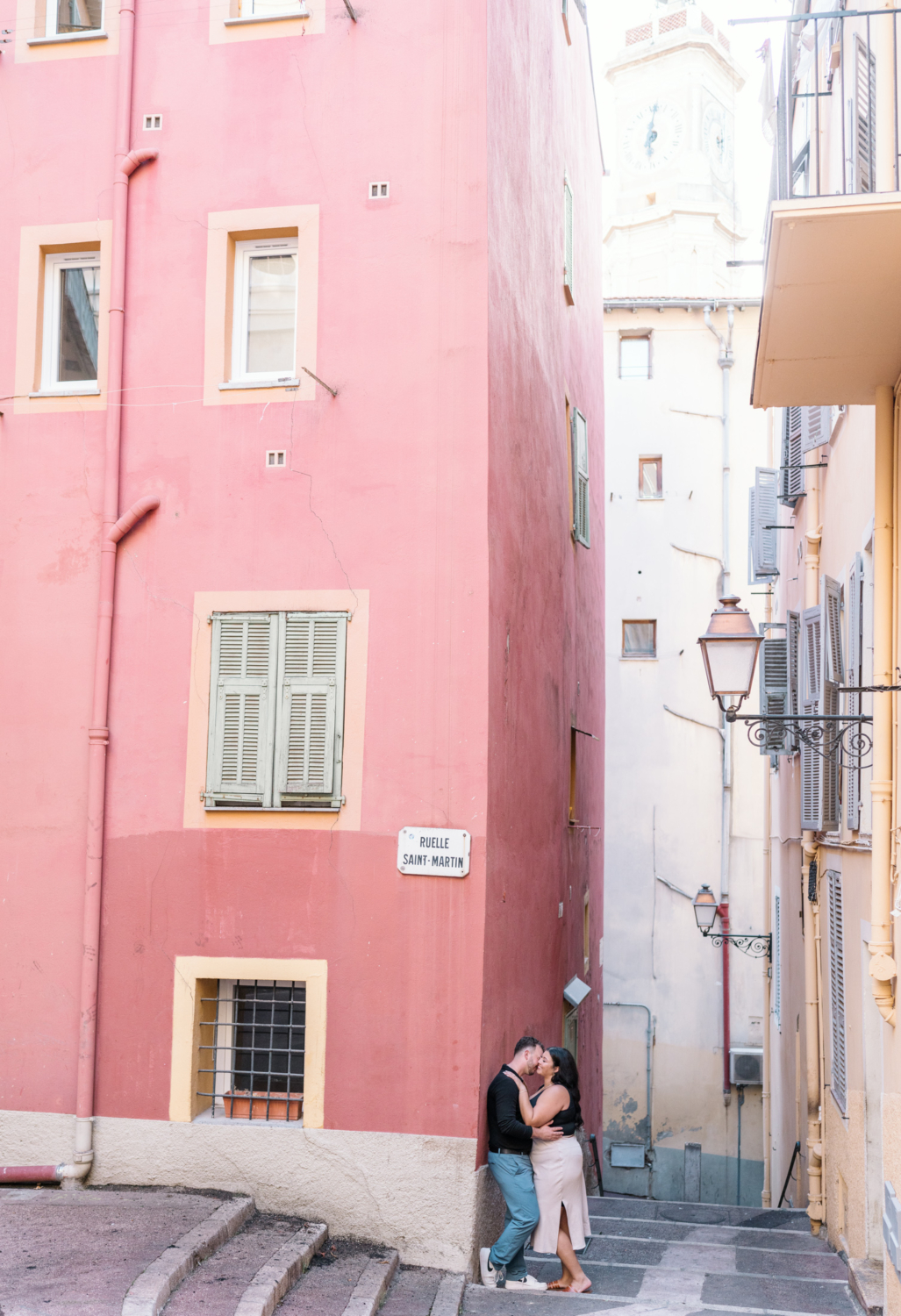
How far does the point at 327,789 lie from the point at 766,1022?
12.4 m

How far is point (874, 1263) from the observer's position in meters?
9.11

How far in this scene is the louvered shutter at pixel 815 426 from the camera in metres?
11.8

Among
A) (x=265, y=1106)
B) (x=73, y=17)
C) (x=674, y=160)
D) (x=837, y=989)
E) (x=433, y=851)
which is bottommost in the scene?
(x=265, y=1106)

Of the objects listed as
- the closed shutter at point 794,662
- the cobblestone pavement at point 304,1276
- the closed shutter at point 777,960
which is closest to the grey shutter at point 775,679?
the closed shutter at point 794,662

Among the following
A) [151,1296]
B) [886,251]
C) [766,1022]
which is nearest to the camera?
[886,251]

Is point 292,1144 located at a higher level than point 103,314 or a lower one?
lower

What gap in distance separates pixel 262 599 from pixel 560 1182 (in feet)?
14.8

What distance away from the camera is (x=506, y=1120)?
8.84m

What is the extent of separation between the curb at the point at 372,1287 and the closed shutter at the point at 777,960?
366 inches

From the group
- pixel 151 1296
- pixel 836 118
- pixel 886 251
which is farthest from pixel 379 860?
pixel 836 118

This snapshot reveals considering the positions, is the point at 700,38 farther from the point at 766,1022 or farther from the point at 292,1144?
the point at 292,1144

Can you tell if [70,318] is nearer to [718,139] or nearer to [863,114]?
[863,114]

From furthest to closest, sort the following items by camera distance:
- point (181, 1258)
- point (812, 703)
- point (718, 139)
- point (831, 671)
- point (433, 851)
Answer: point (718, 139) → point (812, 703) → point (831, 671) → point (433, 851) → point (181, 1258)

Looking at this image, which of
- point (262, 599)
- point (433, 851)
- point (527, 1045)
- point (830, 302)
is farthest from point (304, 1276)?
point (830, 302)
